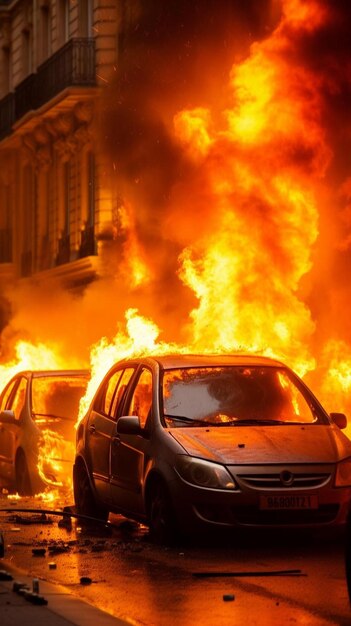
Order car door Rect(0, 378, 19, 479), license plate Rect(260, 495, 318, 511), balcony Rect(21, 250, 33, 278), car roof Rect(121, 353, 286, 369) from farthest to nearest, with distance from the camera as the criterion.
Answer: balcony Rect(21, 250, 33, 278)
car door Rect(0, 378, 19, 479)
car roof Rect(121, 353, 286, 369)
license plate Rect(260, 495, 318, 511)

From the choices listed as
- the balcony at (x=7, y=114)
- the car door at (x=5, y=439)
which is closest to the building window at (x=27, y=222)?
the balcony at (x=7, y=114)

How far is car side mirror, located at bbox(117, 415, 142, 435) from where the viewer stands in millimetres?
11688

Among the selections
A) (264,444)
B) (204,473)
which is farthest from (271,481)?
(204,473)

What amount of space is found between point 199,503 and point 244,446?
0.54 metres

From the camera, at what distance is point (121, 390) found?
42.2 feet

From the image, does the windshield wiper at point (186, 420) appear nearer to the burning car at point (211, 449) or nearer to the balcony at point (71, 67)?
the burning car at point (211, 449)

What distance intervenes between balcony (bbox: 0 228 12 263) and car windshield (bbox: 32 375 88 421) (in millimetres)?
23804

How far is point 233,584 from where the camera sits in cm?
936

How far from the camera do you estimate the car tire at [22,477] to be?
15828mm

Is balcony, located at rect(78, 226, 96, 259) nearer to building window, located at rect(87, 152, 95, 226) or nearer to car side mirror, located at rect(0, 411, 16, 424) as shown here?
building window, located at rect(87, 152, 95, 226)

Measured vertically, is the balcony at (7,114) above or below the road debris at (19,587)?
above

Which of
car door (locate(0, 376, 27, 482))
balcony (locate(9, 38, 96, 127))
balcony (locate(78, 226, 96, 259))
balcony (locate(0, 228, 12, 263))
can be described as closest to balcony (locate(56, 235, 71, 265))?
balcony (locate(78, 226, 96, 259))

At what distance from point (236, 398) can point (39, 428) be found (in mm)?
4192

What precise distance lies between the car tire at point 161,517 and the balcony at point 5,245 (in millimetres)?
29156
